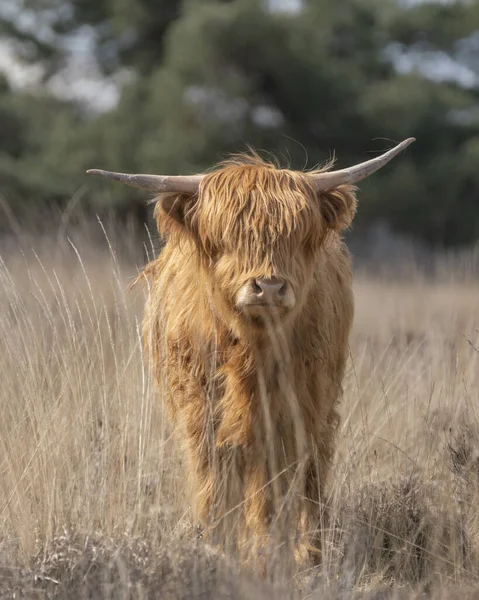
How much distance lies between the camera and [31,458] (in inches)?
149

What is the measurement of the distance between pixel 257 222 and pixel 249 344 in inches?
19.8

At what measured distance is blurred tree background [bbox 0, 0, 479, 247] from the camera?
17641 mm

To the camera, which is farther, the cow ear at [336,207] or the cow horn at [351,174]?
the cow ear at [336,207]

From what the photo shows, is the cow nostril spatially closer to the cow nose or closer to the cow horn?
the cow nose

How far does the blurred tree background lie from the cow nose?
13391 mm

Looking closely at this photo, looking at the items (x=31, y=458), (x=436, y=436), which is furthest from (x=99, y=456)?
(x=436, y=436)

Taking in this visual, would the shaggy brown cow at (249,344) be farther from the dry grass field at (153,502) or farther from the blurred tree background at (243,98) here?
the blurred tree background at (243,98)

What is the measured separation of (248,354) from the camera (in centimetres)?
399

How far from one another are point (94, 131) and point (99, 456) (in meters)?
14.9

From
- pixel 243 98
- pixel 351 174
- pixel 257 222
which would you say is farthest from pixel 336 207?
pixel 243 98

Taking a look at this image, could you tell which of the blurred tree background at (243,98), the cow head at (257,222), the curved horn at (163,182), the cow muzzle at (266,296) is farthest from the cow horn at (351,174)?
the blurred tree background at (243,98)

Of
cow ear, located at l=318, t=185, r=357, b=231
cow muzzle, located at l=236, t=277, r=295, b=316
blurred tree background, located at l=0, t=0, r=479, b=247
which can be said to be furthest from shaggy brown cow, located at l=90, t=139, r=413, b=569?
blurred tree background, located at l=0, t=0, r=479, b=247

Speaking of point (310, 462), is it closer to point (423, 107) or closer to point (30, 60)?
point (423, 107)

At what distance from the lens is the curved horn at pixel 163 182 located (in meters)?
3.87
